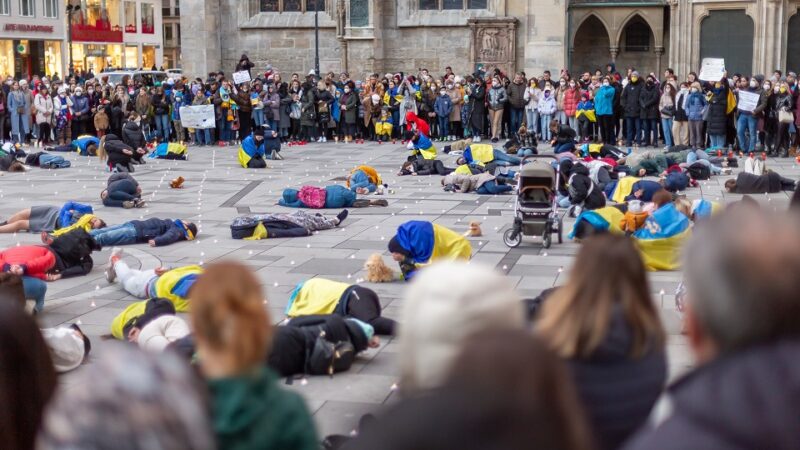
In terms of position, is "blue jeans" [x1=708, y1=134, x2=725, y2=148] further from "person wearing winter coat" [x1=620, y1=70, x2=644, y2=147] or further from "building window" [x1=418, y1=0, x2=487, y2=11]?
"building window" [x1=418, y1=0, x2=487, y2=11]

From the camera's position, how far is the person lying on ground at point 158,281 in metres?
9.63

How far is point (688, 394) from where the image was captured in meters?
2.52

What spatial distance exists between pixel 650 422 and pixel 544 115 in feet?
76.3

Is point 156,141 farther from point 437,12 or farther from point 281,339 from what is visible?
point 281,339

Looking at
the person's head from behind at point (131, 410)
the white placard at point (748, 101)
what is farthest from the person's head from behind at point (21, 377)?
the white placard at point (748, 101)

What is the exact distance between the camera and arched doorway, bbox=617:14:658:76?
35.4 meters

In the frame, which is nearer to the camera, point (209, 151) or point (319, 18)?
point (209, 151)

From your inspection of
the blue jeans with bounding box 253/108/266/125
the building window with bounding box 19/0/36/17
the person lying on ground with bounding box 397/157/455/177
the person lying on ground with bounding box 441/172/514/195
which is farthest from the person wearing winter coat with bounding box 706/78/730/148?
the building window with bounding box 19/0/36/17

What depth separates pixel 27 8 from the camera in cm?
5241

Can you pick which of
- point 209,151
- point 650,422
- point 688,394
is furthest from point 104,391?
point 209,151

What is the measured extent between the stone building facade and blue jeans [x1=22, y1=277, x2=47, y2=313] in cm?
2215

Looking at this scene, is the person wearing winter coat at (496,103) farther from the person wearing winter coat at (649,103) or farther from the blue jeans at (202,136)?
the blue jeans at (202,136)

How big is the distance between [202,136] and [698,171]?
1408 centimetres

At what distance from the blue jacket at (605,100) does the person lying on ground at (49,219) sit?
14.0 meters
